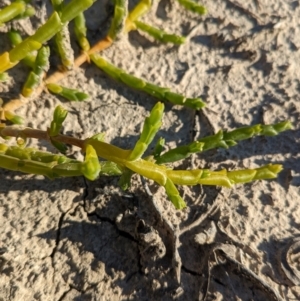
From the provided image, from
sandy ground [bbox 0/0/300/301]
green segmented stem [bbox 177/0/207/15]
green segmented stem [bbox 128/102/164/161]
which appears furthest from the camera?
green segmented stem [bbox 177/0/207/15]

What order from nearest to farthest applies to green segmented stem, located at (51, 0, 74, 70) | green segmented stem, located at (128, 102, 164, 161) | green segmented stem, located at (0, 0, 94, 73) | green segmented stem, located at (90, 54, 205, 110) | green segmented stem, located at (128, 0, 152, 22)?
green segmented stem, located at (128, 102, 164, 161) < green segmented stem, located at (0, 0, 94, 73) < green segmented stem, located at (51, 0, 74, 70) < green segmented stem, located at (90, 54, 205, 110) < green segmented stem, located at (128, 0, 152, 22)

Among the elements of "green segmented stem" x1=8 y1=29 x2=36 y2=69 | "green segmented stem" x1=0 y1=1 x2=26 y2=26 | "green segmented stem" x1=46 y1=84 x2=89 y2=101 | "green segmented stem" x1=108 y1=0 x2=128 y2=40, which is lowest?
"green segmented stem" x1=46 y1=84 x2=89 y2=101

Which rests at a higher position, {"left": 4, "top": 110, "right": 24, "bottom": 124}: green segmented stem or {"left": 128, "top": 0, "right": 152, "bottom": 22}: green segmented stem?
{"left": 128, "top": 0, "right": 152, "bottom": 22}: green segmented stem

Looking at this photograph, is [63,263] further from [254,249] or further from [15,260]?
[254,249]

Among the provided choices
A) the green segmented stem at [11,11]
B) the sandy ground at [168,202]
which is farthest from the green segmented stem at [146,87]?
the green segmented stem at [11,11]

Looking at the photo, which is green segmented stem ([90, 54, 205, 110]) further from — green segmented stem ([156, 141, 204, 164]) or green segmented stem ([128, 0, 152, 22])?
green segmented stem ([156, 141, 204, 164])

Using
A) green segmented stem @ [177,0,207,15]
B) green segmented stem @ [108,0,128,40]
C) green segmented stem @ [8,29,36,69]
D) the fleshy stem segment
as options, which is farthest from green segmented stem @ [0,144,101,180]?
green segmented stem @ [177,0,207,15]

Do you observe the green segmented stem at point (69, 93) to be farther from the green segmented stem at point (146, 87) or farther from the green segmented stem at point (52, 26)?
the green segmented stem at point (52, 26)

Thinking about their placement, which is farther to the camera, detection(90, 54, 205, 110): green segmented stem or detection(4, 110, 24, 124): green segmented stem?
detection(90, 54, 205, 110): green segmented stem

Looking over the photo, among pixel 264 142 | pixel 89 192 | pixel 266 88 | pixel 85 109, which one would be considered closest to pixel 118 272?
pixel 89 192
